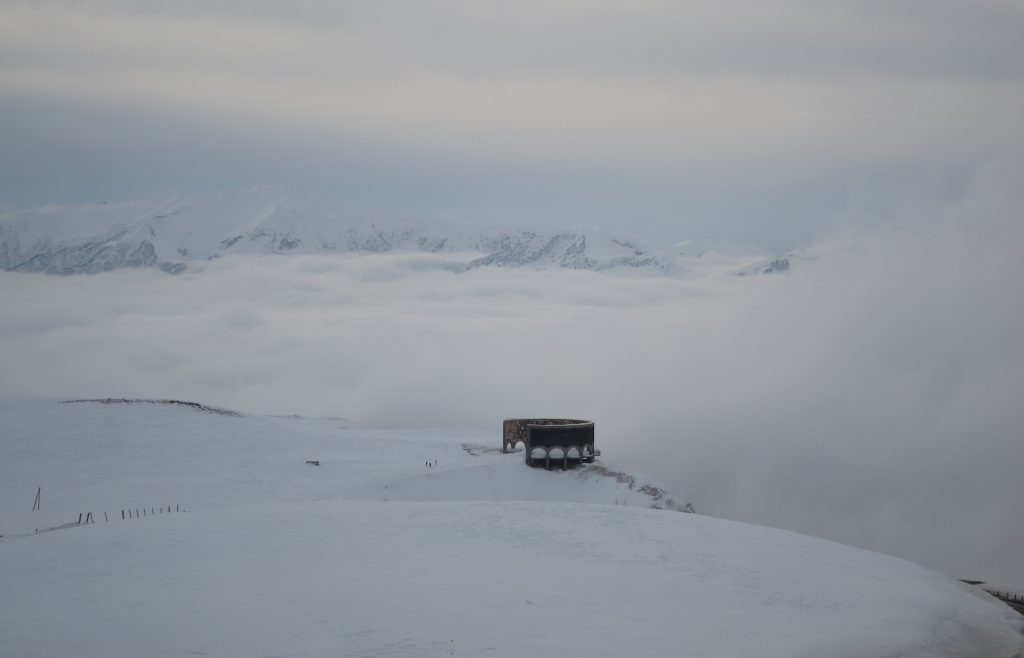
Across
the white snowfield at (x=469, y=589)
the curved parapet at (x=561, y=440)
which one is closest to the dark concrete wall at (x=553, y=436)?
the curved parapet at (x=561, y=440)

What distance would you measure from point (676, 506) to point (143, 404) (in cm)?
6683

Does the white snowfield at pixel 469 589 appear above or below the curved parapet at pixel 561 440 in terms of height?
below

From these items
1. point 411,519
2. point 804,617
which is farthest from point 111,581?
point 804,617

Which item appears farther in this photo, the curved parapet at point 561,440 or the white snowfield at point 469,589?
the curved parapet at point 561,440

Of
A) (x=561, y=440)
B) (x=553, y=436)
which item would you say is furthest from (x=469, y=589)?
(x=561, y=440)

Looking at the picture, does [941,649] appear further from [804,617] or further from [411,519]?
[411,519]

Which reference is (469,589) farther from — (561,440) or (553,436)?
(561,440)

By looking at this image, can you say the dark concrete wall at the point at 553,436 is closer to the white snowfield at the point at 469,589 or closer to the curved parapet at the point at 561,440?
the curved parapet at the point at 561,440

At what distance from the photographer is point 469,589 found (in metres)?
33.5

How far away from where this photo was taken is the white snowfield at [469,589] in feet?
→ 92.8

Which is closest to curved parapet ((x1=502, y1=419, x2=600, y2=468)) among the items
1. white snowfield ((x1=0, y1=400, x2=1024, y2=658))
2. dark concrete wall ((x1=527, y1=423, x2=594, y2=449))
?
dark concrete wall ((x1=527, y1=423, x2=594, y2=449))

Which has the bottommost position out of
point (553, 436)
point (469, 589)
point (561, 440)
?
point (469, 589)

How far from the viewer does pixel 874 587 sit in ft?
123

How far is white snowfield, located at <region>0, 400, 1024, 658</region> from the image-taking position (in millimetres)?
28297
